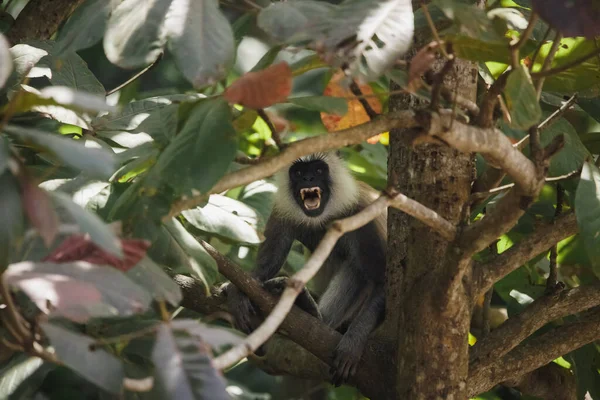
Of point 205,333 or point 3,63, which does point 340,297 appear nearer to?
point 205,333

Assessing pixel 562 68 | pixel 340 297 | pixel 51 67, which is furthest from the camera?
pixel 340 297

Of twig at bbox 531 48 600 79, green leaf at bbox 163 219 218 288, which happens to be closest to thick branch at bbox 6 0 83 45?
green leaf at bbox 163 219 218 288

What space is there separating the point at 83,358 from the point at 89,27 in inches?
32.3

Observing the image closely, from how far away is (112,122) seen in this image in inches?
118

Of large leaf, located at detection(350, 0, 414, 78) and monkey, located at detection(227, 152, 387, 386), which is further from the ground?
large leaf, located at detection(350, 0, 414, 78)

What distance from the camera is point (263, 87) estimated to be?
66.0 inches

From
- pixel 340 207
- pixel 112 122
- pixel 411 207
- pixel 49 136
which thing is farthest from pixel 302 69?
pixel 340 207

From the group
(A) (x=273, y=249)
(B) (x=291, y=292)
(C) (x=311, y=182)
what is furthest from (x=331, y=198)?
(B) (x=291, y=292)

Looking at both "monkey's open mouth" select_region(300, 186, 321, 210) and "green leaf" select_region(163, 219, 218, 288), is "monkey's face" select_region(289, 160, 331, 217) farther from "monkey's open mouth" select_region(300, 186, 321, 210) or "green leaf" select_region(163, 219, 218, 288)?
"green leaf" select_region(163, 219, 218, 288)

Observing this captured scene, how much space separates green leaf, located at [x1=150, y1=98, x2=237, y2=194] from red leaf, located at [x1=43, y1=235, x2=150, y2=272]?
0.97ft

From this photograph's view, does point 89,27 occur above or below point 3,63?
below

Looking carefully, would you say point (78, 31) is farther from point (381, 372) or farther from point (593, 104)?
→ point (593, 104)

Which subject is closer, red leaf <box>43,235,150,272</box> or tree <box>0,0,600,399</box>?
tree <box>0,0,600,399</box>

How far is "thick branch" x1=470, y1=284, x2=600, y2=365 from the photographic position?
2.94 meters
